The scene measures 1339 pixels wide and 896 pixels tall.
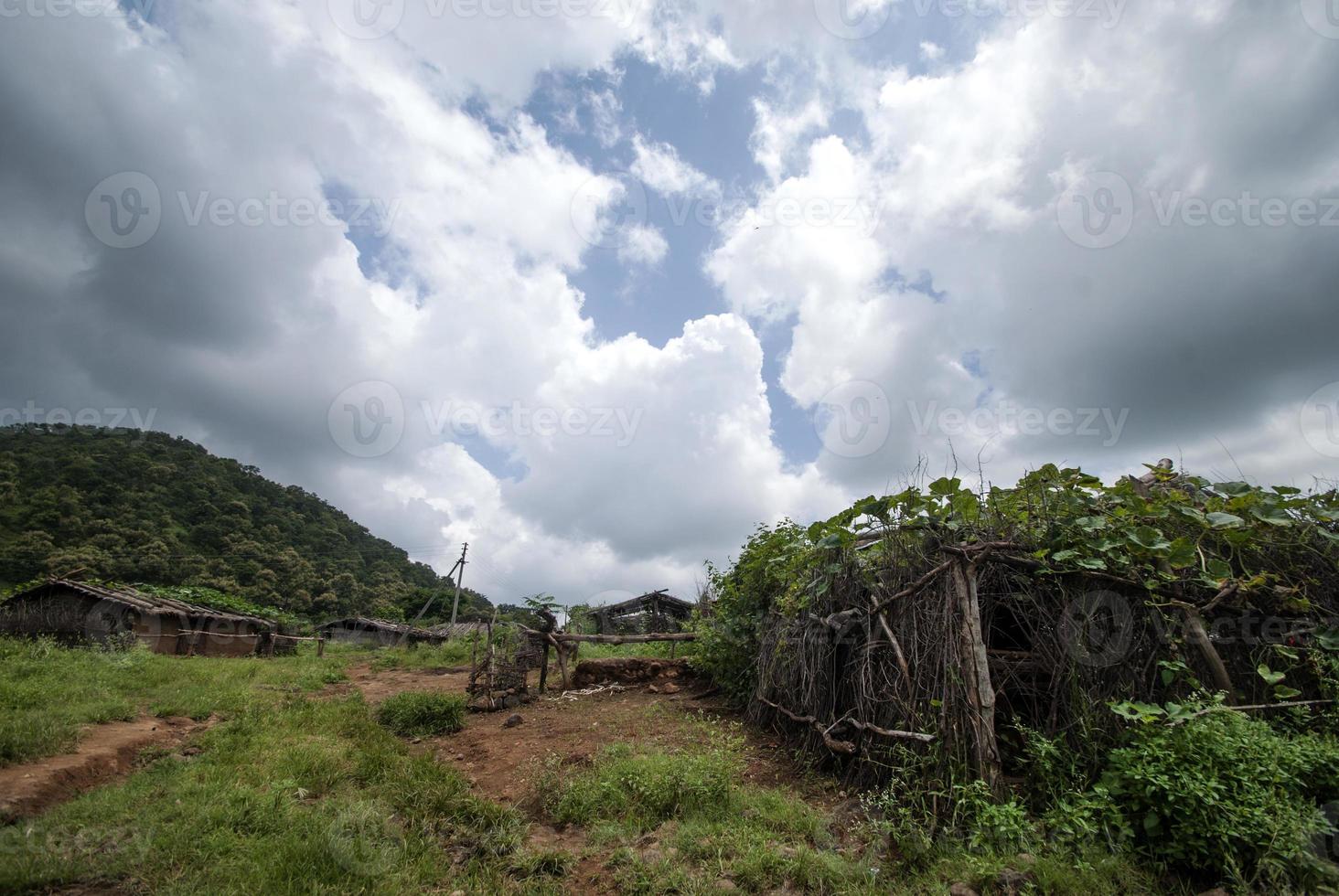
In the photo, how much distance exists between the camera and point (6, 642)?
12.9 meters

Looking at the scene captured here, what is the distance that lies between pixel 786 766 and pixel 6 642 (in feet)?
59.2

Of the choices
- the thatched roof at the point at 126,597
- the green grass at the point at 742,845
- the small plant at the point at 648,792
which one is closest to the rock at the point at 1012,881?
the green grass at the point at 742,845

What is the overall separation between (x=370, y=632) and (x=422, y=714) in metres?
28.8

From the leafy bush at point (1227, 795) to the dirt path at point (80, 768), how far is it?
8042mm

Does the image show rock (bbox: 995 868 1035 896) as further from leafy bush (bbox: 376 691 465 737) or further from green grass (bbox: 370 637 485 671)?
green grass (bbox: 370 637 485 671)

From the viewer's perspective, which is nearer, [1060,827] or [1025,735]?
[1060,827]

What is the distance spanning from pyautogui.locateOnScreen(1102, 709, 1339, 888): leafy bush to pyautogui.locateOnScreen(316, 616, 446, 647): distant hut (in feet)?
110

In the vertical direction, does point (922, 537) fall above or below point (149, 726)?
above

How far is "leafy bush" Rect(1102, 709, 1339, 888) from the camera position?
2857 millimetres

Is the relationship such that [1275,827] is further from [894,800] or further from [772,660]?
[772,660]

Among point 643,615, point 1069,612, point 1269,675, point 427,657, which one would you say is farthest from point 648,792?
point 643,615

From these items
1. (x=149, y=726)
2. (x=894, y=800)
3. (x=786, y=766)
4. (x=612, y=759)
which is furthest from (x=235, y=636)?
(x=894, y=800)

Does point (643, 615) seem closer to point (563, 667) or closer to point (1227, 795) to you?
point (563, 667)

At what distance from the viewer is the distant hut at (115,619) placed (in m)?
17.5
